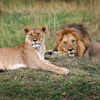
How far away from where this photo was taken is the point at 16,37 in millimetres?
9617

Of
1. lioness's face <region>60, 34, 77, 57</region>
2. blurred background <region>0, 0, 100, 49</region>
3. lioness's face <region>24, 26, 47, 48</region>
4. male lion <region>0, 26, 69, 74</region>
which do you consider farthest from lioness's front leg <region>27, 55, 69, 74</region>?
blurred background <region>0, 0, 100, 49</region>

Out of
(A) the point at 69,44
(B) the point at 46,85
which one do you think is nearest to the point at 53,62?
(A) the point at 69,44

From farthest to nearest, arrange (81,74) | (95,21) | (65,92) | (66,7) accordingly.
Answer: (66,7), (95,21), (81,74), (65,92)

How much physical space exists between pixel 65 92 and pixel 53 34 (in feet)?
19.9

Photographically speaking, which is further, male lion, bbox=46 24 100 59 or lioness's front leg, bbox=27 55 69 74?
male lion, bbox=46 24 100 59

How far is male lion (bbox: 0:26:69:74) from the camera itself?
4.97m

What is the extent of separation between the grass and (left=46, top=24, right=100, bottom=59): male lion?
28 centimetres

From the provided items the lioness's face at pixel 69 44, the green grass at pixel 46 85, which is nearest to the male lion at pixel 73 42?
the lioness's face at pixel 69 44

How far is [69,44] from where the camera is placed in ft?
20.8

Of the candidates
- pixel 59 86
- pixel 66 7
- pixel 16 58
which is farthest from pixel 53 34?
pixel 59 86

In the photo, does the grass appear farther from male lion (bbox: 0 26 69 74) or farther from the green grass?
male lion (bbox: 0 26 69 74)

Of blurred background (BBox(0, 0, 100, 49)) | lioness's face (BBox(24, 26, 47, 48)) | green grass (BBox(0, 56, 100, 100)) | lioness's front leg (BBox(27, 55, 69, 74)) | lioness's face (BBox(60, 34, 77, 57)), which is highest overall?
blurred background (BBox(0, 0, 100, 49))

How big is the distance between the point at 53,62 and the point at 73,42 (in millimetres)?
920

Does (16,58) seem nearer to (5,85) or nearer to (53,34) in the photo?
(5,85)
